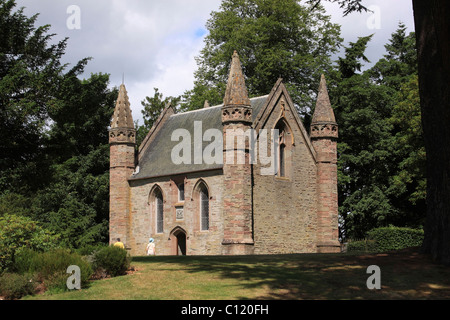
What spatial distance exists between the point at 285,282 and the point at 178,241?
2275 cm

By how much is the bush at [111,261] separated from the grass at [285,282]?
19.3 inches

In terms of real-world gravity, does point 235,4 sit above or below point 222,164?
above

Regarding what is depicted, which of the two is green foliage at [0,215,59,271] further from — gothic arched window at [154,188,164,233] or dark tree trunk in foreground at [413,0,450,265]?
gothic arched window at [154,188,164,233]

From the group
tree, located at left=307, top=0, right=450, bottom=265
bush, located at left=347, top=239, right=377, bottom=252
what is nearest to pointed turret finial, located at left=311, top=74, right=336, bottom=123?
bush, located at left=347, top=239, right=377, bottom=252

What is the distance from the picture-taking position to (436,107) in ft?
54.0

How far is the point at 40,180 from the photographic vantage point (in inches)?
1385

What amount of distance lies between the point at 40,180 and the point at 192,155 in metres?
9.38

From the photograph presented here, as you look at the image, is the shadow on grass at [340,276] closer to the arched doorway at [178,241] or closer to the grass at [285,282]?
the grass at [285,282]

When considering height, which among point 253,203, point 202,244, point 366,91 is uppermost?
point 366,91

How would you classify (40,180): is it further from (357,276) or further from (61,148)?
(357,276)

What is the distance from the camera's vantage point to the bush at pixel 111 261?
58.0ft

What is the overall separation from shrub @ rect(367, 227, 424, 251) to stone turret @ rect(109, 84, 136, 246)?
16.9m

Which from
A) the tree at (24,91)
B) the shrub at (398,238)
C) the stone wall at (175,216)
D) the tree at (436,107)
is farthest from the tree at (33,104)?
the shrub at (398,238)

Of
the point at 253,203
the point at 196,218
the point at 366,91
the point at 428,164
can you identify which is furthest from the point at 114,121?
the point at 428,164
